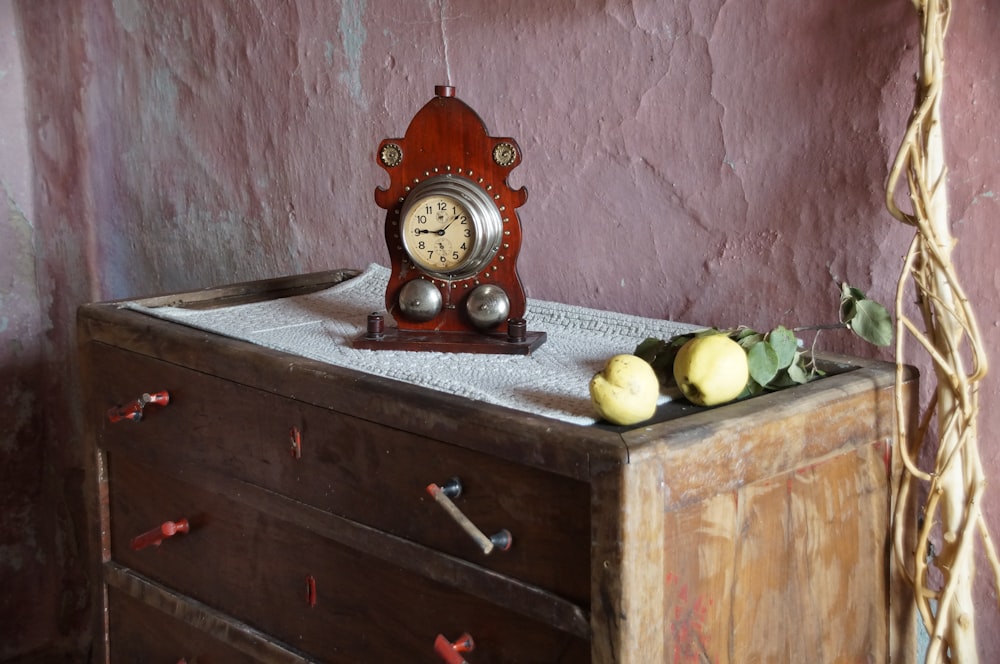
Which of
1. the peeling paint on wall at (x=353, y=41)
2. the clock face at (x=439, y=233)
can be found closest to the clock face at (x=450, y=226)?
the clock face at (x=439, y=233)

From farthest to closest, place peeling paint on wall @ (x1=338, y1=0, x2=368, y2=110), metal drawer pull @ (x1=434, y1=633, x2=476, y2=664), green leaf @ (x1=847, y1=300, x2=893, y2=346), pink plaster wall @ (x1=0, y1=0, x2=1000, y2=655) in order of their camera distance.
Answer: peeling paint on wall @ (x1=338, y1=0, x2=368, y2=110) < pink plaster wall @ (x1=0, y1=0, x2=1000, y2=655) < green leaf @ (x1=847, y1=300, x2=893, y2=346) < metal drawer pull @ (x1=434, y1=633, x2=476, y2=664)

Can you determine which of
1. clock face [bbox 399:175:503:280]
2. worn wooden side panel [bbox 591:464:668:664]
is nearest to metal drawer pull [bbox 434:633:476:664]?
worn wooden side panel [bbox 591:464:668:664]

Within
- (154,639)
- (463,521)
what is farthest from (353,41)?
(463,521)

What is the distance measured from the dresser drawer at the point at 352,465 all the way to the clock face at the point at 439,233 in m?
0.25

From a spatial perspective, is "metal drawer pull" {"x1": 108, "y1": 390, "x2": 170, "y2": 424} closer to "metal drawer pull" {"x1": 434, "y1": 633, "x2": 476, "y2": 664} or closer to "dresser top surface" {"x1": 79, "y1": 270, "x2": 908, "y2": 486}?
"dresser top surface" {"x1": 79, "y1": 270, "x2": 908, "y2": 486}

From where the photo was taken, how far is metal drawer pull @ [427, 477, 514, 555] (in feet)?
3.31

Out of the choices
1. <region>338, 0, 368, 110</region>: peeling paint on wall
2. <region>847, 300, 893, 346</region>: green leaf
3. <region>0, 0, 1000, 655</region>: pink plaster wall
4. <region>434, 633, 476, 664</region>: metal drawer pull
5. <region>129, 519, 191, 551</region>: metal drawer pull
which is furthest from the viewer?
<region>338, 0, 368, 110</region>: peeling paint on wall

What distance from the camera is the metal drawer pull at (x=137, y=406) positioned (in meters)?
1.42

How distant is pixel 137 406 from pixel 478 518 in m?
0.57

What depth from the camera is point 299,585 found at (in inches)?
51.6

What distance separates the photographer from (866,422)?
116 cm

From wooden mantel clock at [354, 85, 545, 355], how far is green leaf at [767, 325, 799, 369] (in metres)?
0.31

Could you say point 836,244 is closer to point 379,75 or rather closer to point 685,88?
point 685,88

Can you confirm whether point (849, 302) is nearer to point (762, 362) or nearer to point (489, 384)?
point (762, 362)
